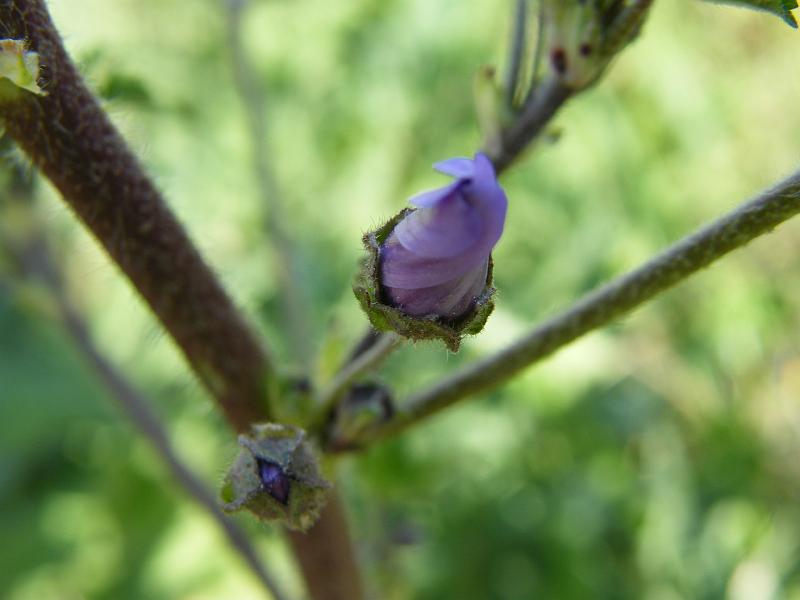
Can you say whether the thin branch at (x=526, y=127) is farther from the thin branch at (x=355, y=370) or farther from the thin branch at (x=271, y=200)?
the thin branch at (x=271, y=200)

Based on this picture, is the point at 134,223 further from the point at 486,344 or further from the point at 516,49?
the point at 486,344

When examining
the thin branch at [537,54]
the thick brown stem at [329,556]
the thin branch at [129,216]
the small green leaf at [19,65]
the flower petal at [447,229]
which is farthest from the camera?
the thick brown stem at [329,556]

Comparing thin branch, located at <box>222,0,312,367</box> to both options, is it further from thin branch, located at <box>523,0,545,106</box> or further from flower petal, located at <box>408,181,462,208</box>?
flower petal, located at <box>408,181,462,208</box>

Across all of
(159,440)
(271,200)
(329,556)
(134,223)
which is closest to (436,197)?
(134,223)

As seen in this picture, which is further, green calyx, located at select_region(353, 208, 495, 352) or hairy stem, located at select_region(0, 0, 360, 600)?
hairy stem, located at select_region(0, 0, 360, 600)

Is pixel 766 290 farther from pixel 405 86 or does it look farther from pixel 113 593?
pixel 113 593

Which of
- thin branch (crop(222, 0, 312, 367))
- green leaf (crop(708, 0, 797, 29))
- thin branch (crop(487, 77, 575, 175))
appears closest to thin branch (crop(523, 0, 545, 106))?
thin branch (crop(487, 77, 575, 175))

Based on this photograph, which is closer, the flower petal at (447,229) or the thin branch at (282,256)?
the flower petal at (447,229)

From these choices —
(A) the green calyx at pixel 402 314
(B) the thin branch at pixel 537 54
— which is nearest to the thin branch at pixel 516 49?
(B) the thin branch at pixel 537 54
